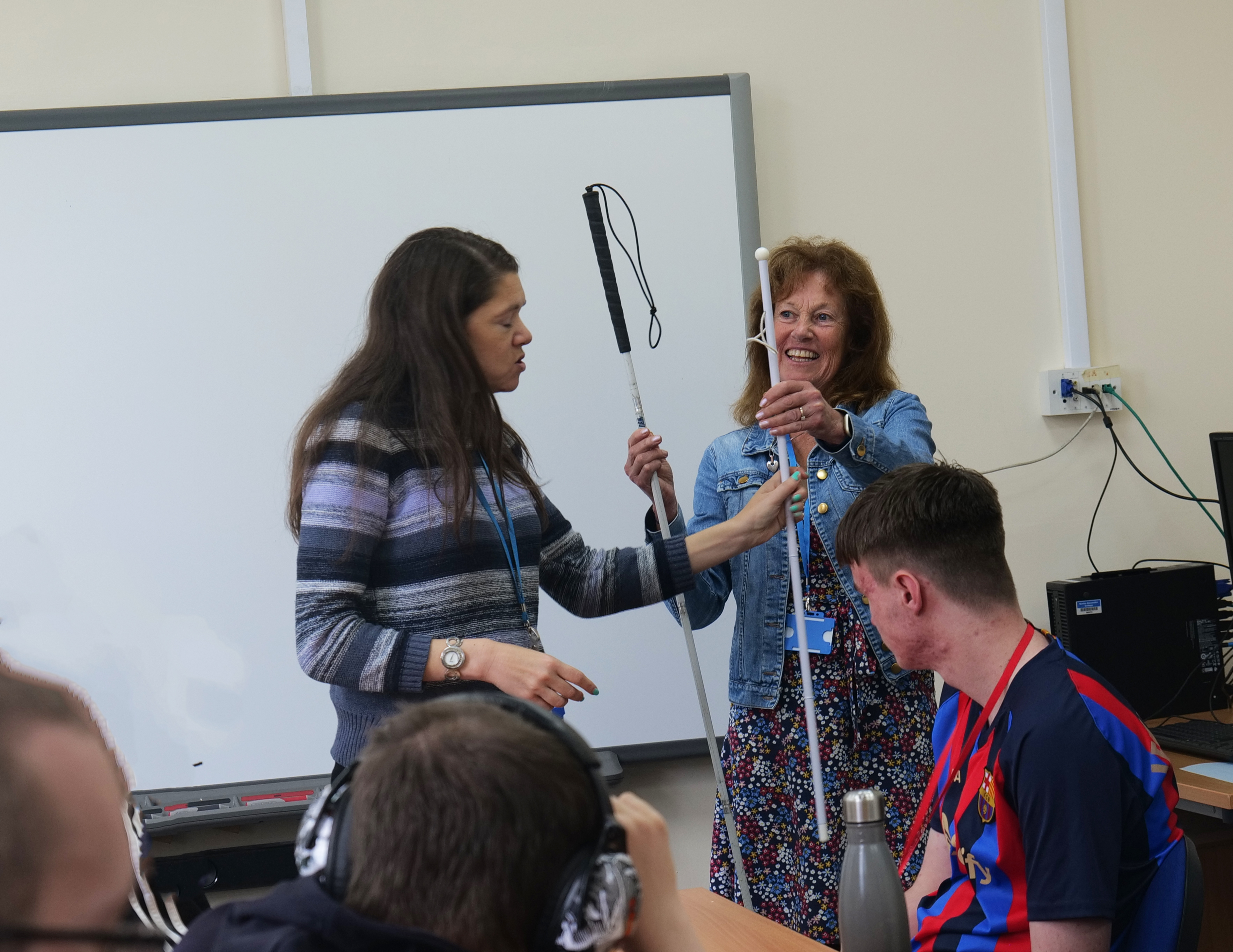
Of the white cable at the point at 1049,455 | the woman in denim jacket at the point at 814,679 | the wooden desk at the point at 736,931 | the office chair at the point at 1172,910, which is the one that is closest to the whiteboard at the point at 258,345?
the woman in denim jacket at the point at 814,679

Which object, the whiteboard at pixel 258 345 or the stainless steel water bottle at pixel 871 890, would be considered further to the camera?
the whiteboard at pixel 258 345

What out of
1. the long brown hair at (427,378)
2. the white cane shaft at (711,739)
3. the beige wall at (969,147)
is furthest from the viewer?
the beige wall at (969,147)

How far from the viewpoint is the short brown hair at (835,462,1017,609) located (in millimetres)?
1352

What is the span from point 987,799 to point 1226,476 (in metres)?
1.42

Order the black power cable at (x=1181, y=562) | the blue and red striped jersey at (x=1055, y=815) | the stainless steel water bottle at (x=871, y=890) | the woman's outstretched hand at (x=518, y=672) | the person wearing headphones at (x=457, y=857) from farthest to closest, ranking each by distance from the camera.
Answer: the black power cable at (x=1181, y=562), the woman's outstretched hand at (x=518, y=672), the blue and red striped jersey at (x=1055, y=815), the stainless steel water bottle at (x=871, y=890), the person wearing headphones at (x=457, y=857)

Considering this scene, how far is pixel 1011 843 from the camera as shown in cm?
121

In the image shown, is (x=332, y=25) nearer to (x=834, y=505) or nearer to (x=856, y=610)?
(x=834, y=505)

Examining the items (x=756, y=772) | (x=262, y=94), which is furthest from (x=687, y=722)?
(x=262, y=94)

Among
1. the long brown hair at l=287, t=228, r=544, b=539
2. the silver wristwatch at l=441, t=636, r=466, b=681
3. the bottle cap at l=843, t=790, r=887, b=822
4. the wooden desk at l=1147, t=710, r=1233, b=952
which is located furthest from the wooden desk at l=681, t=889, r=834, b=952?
the wooden desk at l=1147, t=710, r=1233, b=952

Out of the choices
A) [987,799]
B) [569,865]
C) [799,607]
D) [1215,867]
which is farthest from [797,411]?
[1215,867]

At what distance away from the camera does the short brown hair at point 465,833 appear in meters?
0.60

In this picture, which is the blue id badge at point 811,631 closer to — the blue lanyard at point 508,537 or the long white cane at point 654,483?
the long white cane at point 654,483

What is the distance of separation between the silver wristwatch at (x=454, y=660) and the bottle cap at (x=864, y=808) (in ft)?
1.90

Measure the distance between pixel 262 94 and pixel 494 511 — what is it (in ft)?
5.11
